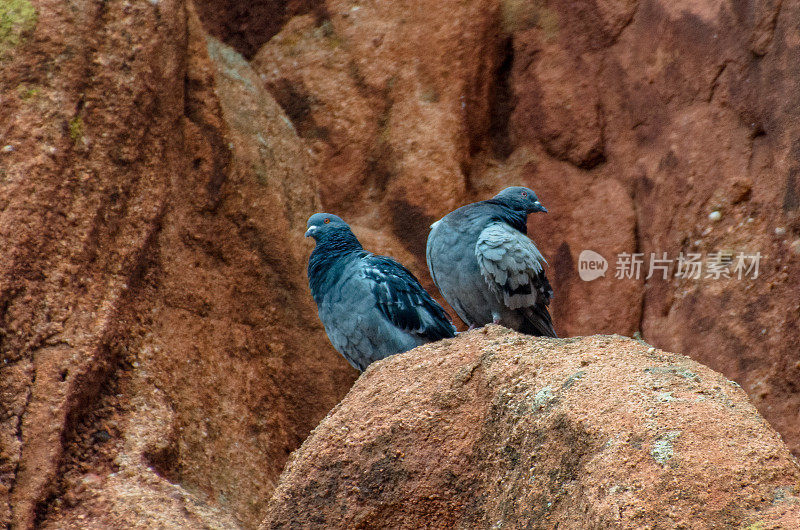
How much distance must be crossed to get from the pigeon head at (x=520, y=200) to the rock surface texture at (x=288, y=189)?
4.46 ft

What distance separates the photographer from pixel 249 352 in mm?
6727

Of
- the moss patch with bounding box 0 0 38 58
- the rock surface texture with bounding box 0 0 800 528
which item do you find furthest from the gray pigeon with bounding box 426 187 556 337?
the moss patch with bounding box 0 0 38 58

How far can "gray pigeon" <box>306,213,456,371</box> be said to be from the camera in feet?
18.9

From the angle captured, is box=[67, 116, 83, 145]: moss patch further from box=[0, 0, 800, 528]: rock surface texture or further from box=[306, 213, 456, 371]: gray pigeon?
box=[306, 213, 456, 371]: gray pigeon

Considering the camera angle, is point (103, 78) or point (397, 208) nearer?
point (103, 78)

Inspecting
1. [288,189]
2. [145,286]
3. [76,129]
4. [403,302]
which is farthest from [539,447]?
[288,189]

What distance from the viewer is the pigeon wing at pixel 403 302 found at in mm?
5750

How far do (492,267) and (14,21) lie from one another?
13.3ft

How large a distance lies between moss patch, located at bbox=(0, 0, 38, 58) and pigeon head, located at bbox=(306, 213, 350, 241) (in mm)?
2577

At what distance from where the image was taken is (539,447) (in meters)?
3.27

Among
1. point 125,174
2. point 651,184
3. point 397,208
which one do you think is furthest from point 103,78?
point 651,184

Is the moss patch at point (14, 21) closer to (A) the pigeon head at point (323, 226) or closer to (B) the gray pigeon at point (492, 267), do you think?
(A) the pigeon head at point (323, 226)

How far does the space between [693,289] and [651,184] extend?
1.15m

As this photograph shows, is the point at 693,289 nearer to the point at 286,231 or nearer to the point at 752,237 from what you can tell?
the point at 752,237
